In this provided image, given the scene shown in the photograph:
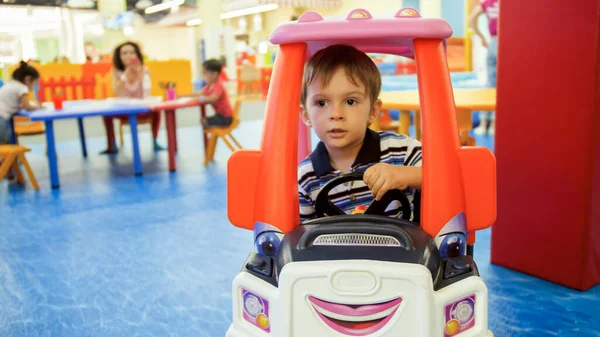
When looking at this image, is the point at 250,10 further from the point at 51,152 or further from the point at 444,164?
the point at 444,164

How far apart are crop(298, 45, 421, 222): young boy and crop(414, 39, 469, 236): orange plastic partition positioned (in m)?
0.11

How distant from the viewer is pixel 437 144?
1250 mm

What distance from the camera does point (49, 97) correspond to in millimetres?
7484

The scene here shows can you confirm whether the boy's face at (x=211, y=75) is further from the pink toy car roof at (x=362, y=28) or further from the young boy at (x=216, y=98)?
the pink toy car roof at (x=362, y=28)

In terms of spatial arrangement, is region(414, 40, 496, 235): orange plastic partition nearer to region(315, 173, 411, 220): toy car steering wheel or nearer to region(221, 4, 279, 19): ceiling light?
region(315, 173, 411, 220): toy car steering wheel

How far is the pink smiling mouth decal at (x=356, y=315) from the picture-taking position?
3.59 feet

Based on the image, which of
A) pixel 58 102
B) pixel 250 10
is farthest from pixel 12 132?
pixel 250 10

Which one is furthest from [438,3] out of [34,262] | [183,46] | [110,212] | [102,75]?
[183,46]

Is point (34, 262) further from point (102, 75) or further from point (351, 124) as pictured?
point (102, 75)

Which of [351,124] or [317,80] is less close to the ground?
[317,80]

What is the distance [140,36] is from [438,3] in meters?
11.5

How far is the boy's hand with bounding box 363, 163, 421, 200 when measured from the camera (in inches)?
51.3

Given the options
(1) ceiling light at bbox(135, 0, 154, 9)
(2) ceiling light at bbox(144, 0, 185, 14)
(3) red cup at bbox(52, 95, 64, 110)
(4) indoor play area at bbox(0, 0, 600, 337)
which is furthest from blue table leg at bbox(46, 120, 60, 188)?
(1) ceiling light at bbox(135, 0, 154, 9)

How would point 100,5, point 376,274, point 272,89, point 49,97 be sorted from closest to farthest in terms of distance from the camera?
point 376,274 < point 272,89 < point 49,97 < point 100,5
